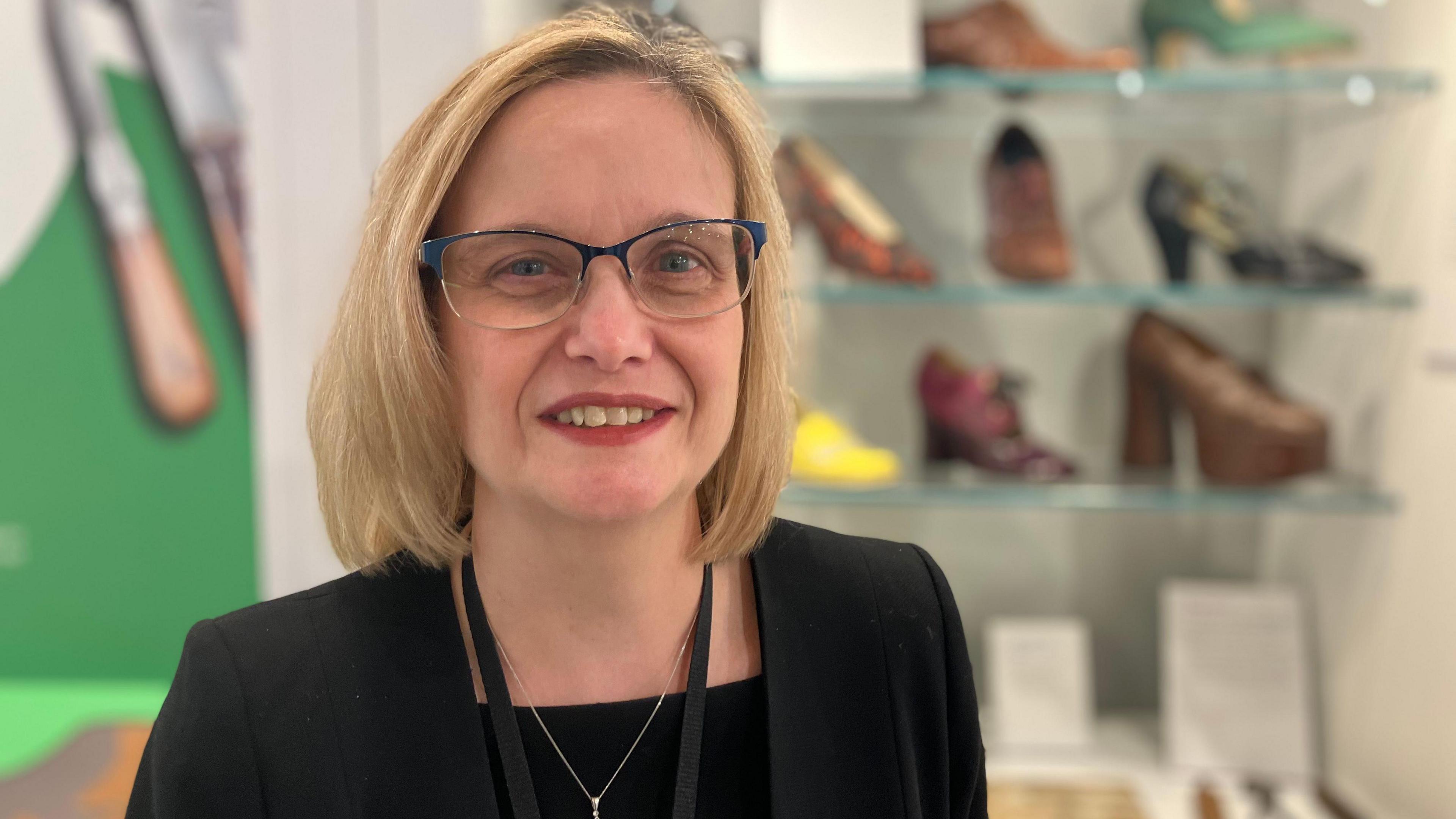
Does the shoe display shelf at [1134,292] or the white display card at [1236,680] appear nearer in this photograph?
the shoe display shelf at [1134,292]

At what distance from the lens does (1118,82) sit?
7.56ft

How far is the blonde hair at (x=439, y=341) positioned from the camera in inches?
35.3

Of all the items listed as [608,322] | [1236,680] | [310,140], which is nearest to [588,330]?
[608,322]

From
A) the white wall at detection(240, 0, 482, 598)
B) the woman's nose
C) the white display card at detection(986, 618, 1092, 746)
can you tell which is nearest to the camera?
the woman's nose

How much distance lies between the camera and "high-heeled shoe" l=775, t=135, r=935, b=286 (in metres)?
2.38

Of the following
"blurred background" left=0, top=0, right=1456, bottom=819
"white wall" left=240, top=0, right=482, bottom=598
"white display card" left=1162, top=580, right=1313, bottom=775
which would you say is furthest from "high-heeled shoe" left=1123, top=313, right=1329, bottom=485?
"white wall" left=240, top=0, right=482, bottom=598

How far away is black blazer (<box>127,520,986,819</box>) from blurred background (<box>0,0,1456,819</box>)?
1.60 feet

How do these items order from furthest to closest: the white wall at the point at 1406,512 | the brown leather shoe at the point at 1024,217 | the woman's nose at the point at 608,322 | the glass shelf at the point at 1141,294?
the brown leather shoe at the point at 1024,217 < the glass shelf at the point at 1141,294 < the white wall at the point at 1406,512 < the woman's nose at the point at 608,322

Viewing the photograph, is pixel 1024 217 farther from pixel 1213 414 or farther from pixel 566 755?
pixel 566 755

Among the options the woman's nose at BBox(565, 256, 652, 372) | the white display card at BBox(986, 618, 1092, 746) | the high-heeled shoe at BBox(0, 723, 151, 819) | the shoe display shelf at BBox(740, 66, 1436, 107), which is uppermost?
the shoe display shelf at BBox(740, 66, 1436, 107)

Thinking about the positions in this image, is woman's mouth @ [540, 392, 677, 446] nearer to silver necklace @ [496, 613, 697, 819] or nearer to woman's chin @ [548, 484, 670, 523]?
woman's chin @ [548, 484, 670, 523]

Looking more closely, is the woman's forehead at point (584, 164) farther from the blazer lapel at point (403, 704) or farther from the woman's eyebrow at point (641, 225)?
the blazer lapel at point (403, 704)

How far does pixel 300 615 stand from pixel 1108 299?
6.15 feet

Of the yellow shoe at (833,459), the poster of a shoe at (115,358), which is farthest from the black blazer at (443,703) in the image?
the yellow shoe at (833,459)
